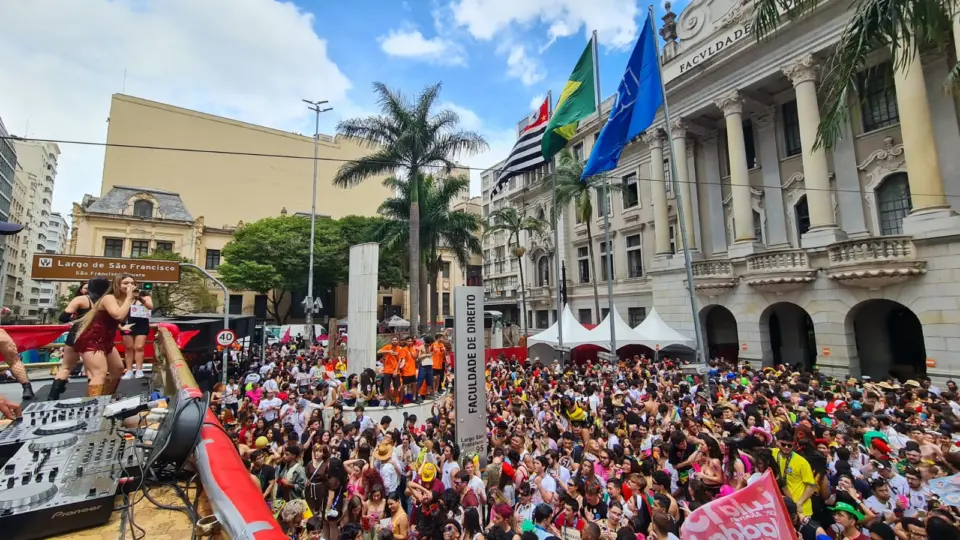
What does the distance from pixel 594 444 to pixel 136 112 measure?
203 feet

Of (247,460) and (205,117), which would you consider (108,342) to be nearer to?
(247,460)

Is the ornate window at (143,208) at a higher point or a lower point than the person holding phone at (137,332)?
higher

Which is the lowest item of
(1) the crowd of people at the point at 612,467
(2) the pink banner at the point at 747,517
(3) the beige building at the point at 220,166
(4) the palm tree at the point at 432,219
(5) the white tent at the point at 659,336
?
(1) the crowd of people at the point at 612,467

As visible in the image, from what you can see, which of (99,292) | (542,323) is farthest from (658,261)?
(99,292)

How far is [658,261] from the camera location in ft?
77.8

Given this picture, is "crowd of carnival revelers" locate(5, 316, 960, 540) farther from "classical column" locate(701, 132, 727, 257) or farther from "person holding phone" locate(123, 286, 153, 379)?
"classical column" locate(701, 132, 727, 257)

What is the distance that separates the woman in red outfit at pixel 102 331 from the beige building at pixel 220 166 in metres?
46.8

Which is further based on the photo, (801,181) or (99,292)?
(801,181)

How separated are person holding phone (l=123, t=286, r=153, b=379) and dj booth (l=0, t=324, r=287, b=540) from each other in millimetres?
2525

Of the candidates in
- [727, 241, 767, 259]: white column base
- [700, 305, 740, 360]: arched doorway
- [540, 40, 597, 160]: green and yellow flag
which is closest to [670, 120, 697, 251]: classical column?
[727, 241, 767, 259]: white column base

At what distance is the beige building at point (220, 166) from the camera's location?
48406 millimetres

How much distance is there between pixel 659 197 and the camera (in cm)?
2414

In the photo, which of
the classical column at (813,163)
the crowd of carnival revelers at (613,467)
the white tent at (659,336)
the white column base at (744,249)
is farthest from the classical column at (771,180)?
the crowd of carnival revelers at (613,467)

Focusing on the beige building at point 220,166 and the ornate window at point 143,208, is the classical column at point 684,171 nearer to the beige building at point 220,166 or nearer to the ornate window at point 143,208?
the beige building at point 220,166
